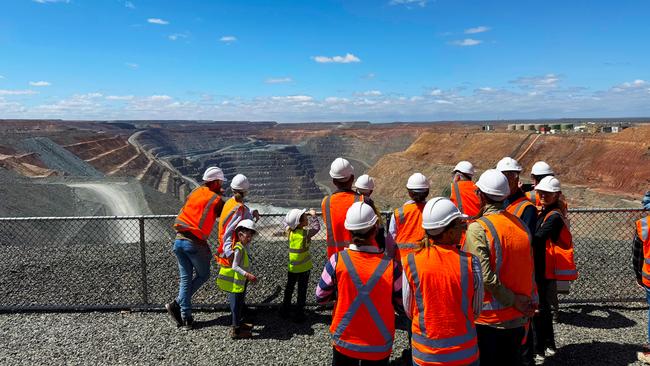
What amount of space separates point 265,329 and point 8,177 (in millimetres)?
32688

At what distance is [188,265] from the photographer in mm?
5422

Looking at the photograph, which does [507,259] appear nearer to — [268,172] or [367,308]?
[367,308]

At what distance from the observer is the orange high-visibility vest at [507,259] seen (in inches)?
119

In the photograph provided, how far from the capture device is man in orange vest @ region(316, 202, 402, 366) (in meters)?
2.86

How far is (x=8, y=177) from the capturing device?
30422mm

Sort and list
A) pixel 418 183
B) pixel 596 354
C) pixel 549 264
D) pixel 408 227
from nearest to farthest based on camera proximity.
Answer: pixel 418 183 → pixel 408 227 → pixel 549 264 → pixel 596 354

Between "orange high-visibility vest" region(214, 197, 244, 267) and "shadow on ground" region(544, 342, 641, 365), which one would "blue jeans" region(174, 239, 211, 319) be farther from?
"shadow on ground" region(544, 342, 641, 365)

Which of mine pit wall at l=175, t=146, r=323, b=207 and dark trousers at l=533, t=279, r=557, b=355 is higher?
dark trousers at l=533, t=279, r=557, b=355

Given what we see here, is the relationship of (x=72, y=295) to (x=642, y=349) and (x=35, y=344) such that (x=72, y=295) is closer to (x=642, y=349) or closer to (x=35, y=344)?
(x=35, y=344)

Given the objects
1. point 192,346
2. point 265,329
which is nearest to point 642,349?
point 265,329

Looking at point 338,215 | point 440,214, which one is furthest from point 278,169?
point 440,214

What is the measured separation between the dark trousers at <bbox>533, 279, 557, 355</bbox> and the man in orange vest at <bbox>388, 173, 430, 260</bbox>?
1389 mm

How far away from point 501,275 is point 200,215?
346cm

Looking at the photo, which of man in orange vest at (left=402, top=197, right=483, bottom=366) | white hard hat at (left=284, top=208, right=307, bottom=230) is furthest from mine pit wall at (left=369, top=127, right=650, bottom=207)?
man in orange vest at (left=402, top=197, right=483, bottom=366)
